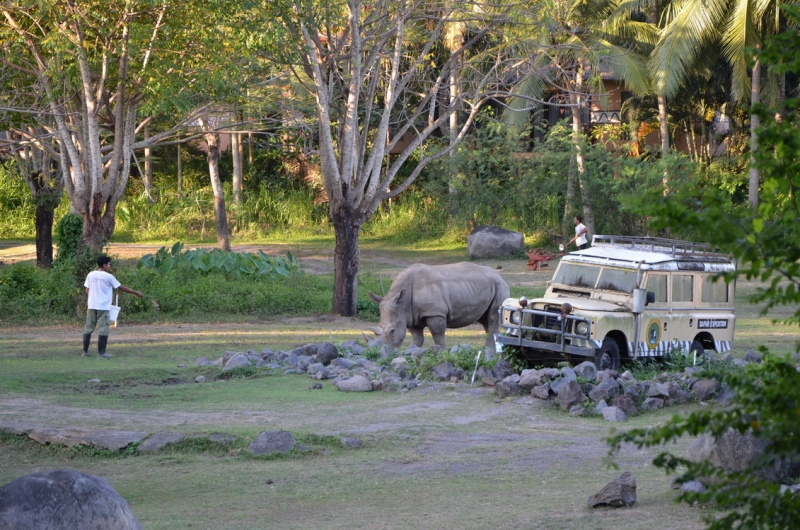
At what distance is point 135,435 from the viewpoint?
10.3m

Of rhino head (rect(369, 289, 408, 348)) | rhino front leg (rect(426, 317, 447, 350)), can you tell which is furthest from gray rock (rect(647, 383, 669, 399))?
rhino head (rect(369, 289, 408, 348))

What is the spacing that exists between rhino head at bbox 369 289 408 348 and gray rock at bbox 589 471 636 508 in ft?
28.1

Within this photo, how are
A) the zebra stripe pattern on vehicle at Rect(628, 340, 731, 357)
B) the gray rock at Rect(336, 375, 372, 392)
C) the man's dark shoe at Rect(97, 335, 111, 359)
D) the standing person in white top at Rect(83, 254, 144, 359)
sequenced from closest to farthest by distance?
1. the gray rock at Rect(336, 375, 372, 392)
2. the zebra stripe pattern on vehicle at Rect(628, 340, 731, 357)
3. the standing person in white top at Rect(83, 254, 144, 359)
4. the man's dark shoe at Rect(97, 335, 111, 359)

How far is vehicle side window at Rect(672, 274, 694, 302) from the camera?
46.2ft

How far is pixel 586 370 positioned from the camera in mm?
12547

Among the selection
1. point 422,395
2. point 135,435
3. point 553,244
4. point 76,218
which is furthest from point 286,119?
point 135,435

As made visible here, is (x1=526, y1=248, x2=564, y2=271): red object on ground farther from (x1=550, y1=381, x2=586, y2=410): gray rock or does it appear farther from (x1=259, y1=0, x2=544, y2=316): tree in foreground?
(x1=550, y1=381, x2=586, y2=410): gray rock

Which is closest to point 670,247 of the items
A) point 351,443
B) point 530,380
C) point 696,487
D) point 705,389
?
point 705,389

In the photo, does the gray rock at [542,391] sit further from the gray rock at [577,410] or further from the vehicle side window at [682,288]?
the vehicle side window at [682,288]

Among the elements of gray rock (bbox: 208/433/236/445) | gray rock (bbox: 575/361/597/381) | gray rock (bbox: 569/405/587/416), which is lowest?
gray rock (bbox: 569/405/587/416)

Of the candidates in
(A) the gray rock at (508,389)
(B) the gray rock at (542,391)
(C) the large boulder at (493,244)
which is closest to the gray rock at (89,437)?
(A) the gray rock at (508,389)

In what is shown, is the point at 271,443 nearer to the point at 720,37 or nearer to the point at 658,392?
the point at 658,392

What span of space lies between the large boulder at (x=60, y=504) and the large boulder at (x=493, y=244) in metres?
27.6

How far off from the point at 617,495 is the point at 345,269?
15020 mm
